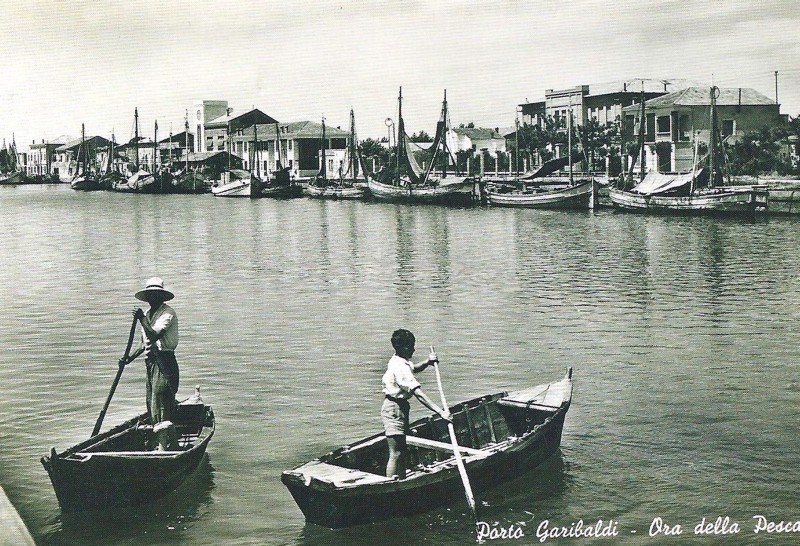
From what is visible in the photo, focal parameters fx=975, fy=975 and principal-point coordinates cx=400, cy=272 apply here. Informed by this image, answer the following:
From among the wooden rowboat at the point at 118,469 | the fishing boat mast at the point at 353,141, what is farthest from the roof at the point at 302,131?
the wooden rowboat at the point at 118,469

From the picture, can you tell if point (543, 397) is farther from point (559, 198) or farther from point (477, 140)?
point (477, 140)

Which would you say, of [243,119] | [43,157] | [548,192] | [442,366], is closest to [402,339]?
[442,366]

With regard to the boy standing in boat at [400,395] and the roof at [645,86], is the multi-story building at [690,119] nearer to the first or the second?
the roof at [645,86]

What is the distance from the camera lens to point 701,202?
63.5 m

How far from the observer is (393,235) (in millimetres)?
54906

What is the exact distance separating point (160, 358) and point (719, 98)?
78755 mm

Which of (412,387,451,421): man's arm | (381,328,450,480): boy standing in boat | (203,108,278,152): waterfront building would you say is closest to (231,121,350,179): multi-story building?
(203,108,278,152): waterfront building

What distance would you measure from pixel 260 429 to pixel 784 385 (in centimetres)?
948

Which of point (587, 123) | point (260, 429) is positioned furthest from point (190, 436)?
point (587, 123)

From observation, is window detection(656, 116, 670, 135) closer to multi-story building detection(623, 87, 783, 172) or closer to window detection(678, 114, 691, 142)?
multi-story building detection(623, 87, 783, 172)

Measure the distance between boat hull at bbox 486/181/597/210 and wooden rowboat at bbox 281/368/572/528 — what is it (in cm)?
6382

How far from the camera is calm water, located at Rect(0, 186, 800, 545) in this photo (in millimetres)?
11734

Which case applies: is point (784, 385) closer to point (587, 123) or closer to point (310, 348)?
point (310, 348)

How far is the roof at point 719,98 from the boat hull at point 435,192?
17840mm
